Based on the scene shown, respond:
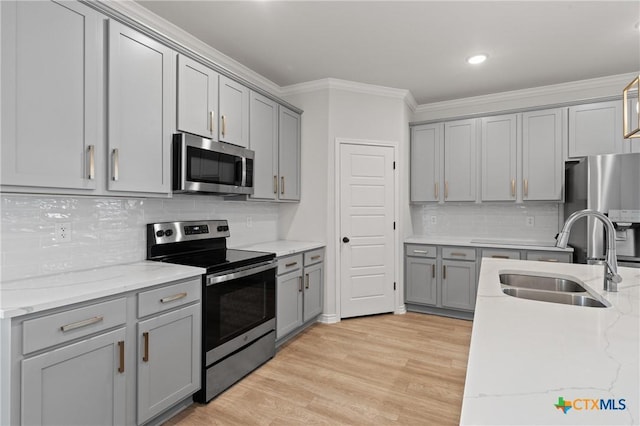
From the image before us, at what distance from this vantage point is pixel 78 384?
1.56 metres

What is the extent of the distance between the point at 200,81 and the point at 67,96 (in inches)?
37.3

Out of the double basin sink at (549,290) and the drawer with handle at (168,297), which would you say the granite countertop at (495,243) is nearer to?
the double basin sink at (549,290)

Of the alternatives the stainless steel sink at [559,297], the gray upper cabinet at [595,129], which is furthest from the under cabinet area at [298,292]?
the gray upper cabinet at [595,129]

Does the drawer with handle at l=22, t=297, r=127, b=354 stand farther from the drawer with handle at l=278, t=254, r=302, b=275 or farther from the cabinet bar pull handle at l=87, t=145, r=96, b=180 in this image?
the drawer with handle at l=278, t=254, r=302, b=275

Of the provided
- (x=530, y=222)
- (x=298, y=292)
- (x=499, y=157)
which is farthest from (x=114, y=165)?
(x=530, y=222)

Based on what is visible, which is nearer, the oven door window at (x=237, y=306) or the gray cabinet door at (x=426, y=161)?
the oven door window at (x=237, y=306)

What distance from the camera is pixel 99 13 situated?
1908 mm

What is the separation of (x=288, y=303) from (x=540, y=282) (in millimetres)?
2009

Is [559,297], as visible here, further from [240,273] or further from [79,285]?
[79,285]

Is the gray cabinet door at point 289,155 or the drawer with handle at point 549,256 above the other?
the gray cabinet door at point 289,155

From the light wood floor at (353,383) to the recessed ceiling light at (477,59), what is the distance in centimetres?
268

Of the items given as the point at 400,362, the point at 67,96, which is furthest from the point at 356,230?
the point at 67,96

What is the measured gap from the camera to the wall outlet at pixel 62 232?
199cm

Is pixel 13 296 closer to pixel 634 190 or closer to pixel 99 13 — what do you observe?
pixel 99 13
